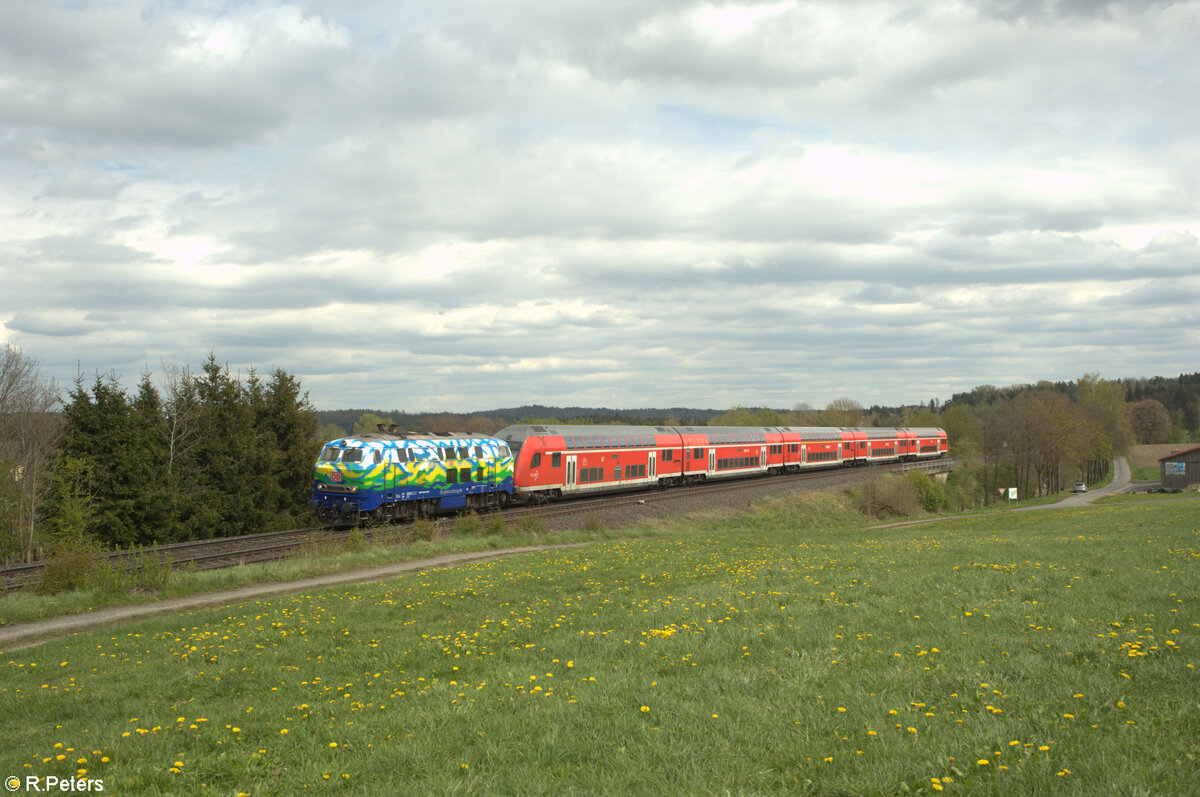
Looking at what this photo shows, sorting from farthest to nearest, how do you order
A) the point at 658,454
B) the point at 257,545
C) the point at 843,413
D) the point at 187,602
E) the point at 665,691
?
the point at 843,413 → the point at 658,454 → the point at 257,545 → the point at 187,602 → the point at 665,691

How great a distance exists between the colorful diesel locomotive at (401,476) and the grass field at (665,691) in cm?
1543

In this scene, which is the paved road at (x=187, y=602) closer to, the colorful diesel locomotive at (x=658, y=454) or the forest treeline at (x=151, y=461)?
the forest treeline at (x=151, y=461)

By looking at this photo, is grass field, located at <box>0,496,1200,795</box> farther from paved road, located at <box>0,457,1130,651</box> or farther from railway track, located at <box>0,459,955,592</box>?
railway track, located at <box>0,459,955,592</box>

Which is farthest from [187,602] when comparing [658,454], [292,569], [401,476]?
[658,454]

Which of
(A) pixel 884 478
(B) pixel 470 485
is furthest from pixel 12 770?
(A) pixel 884 478

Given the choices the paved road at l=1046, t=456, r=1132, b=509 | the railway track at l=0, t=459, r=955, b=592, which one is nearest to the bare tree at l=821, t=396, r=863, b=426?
the paved road at l=1046, t=456, r=1132, b=509

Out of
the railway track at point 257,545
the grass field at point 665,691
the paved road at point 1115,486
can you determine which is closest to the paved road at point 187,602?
the railway track at point 257,545

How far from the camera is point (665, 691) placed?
7.12 meters

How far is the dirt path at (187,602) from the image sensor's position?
1405 cm

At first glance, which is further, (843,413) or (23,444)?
(843,413)

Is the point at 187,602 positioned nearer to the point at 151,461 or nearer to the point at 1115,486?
the point at 151,461

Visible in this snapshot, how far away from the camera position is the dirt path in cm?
1405

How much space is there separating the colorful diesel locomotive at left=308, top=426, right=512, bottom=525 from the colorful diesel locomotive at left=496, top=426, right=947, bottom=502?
335 cm

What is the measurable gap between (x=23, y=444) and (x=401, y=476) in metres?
19.5
